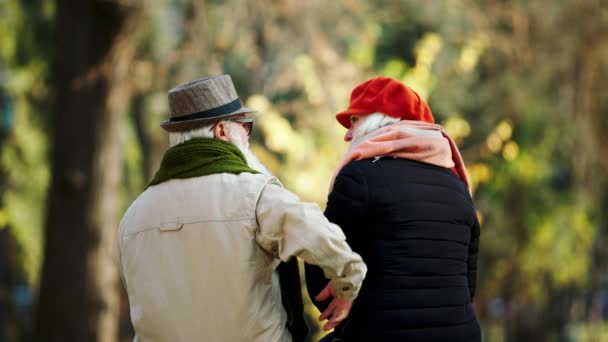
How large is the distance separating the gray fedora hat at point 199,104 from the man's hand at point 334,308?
2.32 feet

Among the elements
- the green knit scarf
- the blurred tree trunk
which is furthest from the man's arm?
the blurred tree trunk

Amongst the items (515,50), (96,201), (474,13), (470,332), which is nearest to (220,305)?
(470,332)

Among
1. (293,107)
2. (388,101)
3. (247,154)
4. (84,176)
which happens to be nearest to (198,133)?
(247,154)

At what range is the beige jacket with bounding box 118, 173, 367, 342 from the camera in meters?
3.04

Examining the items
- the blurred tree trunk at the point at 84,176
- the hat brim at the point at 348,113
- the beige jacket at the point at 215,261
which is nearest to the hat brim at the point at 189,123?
the beige jacket at the point at 215,261

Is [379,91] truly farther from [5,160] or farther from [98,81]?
[5,160]

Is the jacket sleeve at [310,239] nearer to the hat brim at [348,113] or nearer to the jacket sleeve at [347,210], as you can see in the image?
the jacket sleeve at [347,210]

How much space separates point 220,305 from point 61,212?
564 cm

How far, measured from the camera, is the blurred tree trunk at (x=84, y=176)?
8219mm

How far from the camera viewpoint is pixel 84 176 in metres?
→ 8.38

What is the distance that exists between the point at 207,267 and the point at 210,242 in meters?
0.08

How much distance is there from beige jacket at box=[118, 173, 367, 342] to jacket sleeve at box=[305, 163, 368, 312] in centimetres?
16

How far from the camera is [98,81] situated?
8445 mm

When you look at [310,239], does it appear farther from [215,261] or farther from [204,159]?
[204,159]
